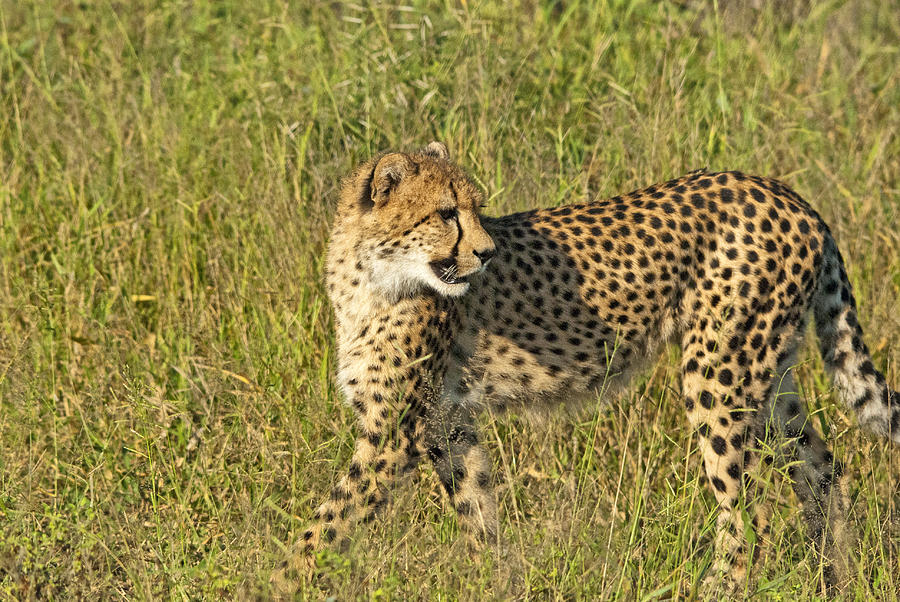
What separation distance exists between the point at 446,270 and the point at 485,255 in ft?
0.41

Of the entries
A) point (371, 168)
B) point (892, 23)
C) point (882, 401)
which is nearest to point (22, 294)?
point (371, 168)

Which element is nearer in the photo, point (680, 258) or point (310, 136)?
point (680, 258)

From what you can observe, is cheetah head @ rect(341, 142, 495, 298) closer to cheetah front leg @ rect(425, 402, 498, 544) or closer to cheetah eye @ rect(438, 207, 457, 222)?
cheetah eye @ rect(438, 207, 457, 222)

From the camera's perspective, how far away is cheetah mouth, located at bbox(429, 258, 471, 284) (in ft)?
11.4

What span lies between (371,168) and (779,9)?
3909 millimetres

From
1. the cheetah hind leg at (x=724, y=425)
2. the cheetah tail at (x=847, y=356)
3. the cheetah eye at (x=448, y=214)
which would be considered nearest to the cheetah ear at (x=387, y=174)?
the cheetah eye at (x=448, y=214)

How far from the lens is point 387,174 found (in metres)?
3.49

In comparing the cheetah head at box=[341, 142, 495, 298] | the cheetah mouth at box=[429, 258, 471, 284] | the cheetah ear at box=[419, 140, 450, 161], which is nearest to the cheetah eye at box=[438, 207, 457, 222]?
the cheetah head at box=[341, 142, 495, 298]

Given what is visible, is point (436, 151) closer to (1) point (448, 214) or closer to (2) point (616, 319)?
(1) point (448, 214)

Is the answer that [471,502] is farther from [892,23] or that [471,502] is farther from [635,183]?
[892,23]

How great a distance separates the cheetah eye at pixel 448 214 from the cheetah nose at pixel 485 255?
15 cm

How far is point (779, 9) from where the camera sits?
21.8 ft

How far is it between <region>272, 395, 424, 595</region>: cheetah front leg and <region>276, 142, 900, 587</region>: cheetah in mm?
36

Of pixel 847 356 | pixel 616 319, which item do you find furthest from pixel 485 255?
pixel 847 356
